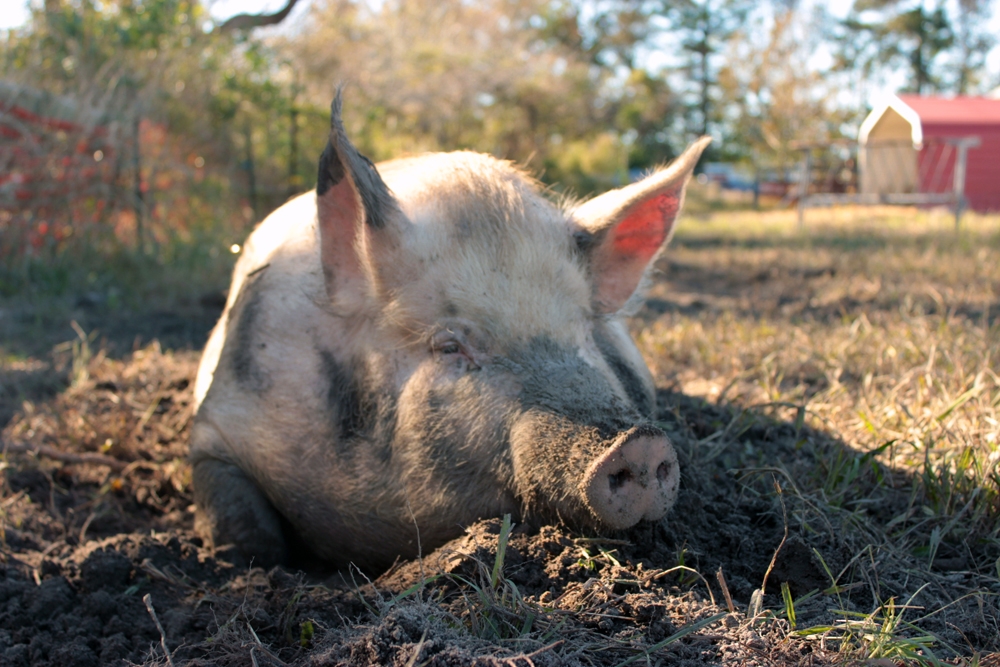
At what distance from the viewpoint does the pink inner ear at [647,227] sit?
2867 mm

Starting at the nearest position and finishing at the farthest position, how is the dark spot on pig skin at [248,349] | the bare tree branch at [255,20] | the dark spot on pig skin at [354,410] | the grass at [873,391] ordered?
the grass at [873,391] < the dark spot on pig skin at [354,410] < the dark spot on pig skin at [248,349] < the bare tree branch at [255,20]

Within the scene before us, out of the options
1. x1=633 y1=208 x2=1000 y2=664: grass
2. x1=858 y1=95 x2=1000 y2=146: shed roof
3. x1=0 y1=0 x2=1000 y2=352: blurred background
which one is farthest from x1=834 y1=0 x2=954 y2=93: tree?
x1=633 y1=208 x2=1000 y2=664: grass

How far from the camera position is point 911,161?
22.4m

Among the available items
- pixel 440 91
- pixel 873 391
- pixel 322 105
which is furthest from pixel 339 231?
pixel 440 91

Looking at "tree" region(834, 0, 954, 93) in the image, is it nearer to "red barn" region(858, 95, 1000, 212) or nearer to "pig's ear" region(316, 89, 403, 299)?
"red barn" region(858, 95, 1000, 212)

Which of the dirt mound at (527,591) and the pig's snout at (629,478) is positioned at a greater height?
the pig's snout at (629,478)

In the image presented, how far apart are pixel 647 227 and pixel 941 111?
2381cm

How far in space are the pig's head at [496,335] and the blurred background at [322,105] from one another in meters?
0.38

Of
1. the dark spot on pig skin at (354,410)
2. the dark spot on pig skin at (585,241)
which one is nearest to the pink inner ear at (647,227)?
the dark spot on pig skin at (585,241)

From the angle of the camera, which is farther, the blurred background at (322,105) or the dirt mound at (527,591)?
the blurred background at (322,105)

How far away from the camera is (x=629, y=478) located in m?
1.95

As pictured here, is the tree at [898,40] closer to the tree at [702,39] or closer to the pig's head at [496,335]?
the tree at [702,39]

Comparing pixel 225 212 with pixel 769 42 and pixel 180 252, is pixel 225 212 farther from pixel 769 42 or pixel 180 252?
pixel 769 42

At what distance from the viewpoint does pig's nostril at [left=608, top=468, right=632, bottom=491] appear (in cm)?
194
